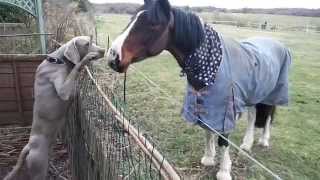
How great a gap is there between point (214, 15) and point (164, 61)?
1792 cm

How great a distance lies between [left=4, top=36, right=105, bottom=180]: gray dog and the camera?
4.17 metres

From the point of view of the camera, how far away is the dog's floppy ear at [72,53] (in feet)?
14.0

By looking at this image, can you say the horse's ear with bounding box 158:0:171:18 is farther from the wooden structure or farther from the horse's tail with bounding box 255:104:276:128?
the wooden structure

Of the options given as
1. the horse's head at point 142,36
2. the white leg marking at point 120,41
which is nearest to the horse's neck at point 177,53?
the horse's head at point 142,36

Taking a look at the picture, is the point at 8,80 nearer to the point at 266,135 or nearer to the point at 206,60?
the point at 266,135

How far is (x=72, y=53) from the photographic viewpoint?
427 cm

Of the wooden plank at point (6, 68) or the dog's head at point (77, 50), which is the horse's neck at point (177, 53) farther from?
the wooden plank at point (6, 68)

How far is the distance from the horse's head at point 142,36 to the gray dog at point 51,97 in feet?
3.53

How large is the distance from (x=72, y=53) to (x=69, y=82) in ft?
0.99

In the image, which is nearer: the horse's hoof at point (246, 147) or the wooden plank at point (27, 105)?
the horse's hoof at point (246, 147)

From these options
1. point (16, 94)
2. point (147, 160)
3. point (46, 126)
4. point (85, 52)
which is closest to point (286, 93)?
point (85, 52)

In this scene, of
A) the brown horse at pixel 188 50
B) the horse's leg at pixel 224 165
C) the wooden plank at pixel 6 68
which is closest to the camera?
the brown horse at pixel 188 50

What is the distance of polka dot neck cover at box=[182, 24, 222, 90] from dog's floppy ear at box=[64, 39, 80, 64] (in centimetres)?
125

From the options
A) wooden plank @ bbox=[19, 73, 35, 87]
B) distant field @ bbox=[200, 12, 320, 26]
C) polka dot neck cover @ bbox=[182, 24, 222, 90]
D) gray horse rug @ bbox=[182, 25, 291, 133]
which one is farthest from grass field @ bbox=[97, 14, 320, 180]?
distant field @ bbox=[200, 12, 320, 26]
